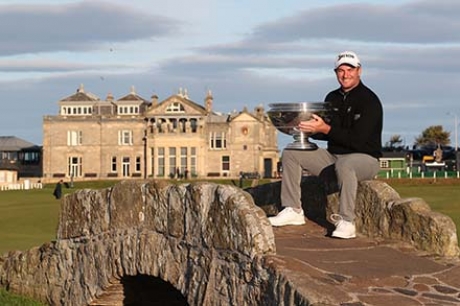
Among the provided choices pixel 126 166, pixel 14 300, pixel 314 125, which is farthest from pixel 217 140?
pixel 314 125

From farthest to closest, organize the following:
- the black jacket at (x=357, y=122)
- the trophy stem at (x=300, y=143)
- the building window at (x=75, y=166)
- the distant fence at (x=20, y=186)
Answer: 1. the building window at (x=75, y=166)
2. the distant fence at (x=20, y=186)
3. the trophy stem at (x=300, y=143)
4. the black jacket at (x=357, y=122)

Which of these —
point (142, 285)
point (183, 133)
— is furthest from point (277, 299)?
point (183, 133)

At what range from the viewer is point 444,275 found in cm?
903

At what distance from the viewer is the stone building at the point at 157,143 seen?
103 meters

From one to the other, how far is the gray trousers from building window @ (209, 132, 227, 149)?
9249 centimetres

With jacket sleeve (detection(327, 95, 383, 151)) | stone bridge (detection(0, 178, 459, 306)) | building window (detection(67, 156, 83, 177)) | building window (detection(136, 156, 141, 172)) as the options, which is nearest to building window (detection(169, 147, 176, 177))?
building window (detection(136, 156, 141, 172))

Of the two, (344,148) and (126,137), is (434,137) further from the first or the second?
(344,148)

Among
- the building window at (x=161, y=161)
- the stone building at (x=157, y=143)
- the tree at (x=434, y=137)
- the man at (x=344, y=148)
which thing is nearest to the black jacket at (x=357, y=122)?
the man at (x=344, y=148)

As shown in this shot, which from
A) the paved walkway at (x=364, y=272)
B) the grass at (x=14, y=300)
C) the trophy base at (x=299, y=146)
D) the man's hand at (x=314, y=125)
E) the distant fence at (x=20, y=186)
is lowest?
the grass at (x=14, y=300)

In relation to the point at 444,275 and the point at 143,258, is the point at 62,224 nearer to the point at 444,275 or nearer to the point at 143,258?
the point at 143,258

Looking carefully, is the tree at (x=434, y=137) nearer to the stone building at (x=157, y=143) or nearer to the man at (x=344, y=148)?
the stone building at (x=157, y=143)

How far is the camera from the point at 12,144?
128 metres

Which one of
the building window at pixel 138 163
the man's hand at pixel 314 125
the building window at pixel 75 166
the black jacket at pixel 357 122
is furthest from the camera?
the building window at pixel 138 163

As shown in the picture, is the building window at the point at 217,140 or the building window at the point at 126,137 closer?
the building window at the point at 217,140
